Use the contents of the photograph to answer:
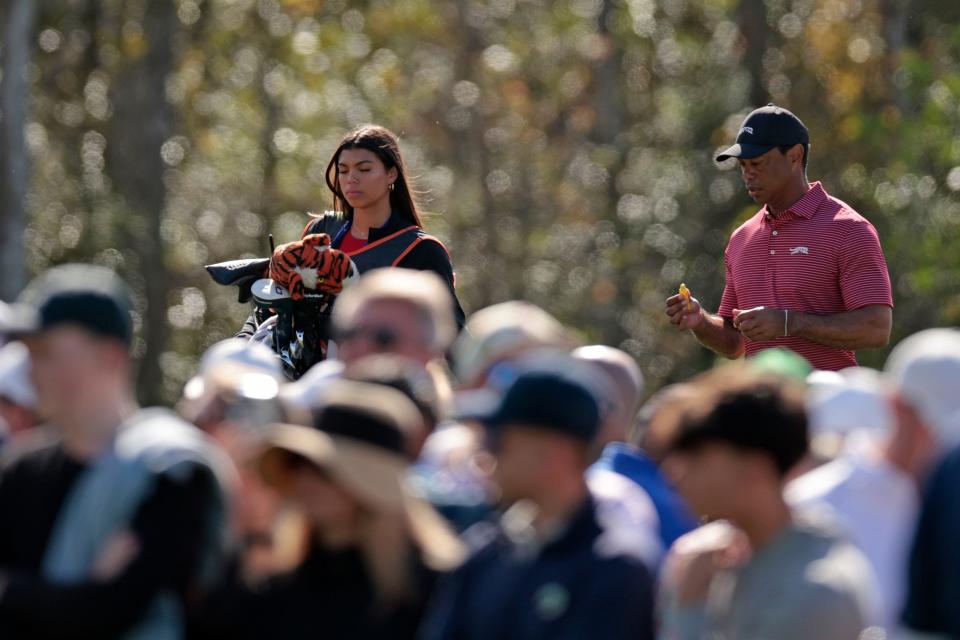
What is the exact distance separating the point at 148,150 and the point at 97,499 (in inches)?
1130

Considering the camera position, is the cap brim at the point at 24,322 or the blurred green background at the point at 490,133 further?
the blurred green background at the point at 490,133

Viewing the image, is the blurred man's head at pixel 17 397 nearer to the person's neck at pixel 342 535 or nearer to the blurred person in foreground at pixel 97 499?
the blurred person in foreground at pixel 97 499

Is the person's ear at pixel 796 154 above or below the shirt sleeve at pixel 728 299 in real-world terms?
above

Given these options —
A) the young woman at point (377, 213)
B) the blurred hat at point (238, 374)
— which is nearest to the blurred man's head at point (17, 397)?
the blurred hat at point (238, 374)

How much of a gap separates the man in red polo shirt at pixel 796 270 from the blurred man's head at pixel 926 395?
9.45 ft

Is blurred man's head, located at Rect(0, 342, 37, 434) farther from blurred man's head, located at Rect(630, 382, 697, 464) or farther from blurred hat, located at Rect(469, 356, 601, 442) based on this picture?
blurred hat, located at Rect(469, 356, 601, 442)

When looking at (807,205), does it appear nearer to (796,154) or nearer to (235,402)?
(796,154)

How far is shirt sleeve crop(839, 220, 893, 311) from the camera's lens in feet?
27.6

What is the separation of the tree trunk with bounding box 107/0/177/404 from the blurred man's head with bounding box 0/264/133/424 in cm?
2675

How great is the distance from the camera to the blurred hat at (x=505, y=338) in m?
6.17

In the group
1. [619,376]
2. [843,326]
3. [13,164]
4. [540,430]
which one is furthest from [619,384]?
[13,164]

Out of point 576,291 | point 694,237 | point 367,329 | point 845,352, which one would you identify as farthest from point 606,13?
point 367,329

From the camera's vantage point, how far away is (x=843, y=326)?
8.29 meters

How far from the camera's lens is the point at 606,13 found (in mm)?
35094
